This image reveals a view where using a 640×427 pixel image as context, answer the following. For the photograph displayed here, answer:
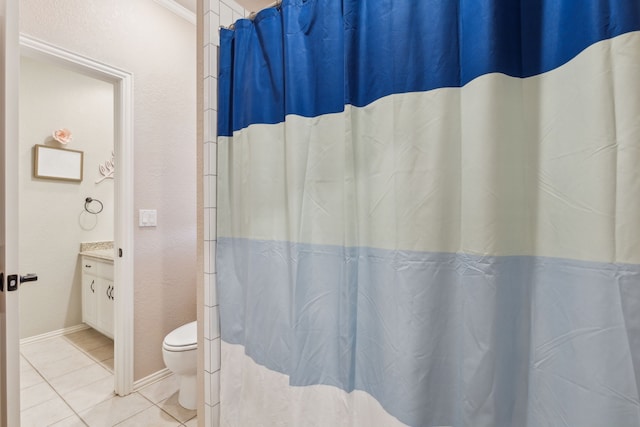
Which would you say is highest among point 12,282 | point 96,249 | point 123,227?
point 123,227

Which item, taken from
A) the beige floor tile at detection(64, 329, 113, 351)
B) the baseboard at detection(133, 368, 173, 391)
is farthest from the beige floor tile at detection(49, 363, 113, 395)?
the beige floor tile at detection(64, 329, 113, 351)

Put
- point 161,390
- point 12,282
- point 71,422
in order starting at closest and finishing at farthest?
point 12,282
point 71,422
point 161,390

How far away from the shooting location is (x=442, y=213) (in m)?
0.71

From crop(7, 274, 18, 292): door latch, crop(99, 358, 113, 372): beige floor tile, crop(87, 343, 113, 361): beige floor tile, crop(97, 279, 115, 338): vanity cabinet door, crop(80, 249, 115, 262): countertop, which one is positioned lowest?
crop(87, 343, 113, 361): beige floor tile

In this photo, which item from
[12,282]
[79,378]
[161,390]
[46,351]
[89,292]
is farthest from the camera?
[89,292]

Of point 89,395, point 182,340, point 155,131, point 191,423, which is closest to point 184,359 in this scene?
point 182,340

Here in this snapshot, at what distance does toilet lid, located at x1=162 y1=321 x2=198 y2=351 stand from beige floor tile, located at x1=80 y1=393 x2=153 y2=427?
17.4 inches

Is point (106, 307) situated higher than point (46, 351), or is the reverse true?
point (106, 307)

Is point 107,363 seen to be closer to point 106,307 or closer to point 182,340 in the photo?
point 106,307

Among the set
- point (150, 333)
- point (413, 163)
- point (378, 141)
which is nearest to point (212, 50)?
point (378, 141)

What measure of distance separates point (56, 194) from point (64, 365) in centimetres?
161

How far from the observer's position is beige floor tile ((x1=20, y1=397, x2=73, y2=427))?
1.52 meters

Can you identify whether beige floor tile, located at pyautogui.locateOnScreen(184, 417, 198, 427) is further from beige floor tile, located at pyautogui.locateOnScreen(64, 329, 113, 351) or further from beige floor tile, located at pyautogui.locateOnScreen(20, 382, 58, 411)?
beige floor tile, located at pyautogui.locateOnScreen(64, 329, 113, 351)

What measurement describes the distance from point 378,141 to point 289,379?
0.90 meters
